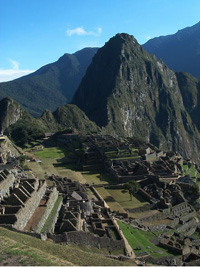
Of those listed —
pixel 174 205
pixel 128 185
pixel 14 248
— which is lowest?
pixel 174 205

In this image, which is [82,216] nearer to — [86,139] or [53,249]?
[53,249]

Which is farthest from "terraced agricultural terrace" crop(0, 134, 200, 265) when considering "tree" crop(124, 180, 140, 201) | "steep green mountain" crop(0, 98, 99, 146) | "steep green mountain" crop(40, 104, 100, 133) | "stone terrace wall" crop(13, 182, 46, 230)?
"steep green mountain" crop(40, 104, 100, 133)

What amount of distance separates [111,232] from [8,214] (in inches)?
347

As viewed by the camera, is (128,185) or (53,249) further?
(128,185)

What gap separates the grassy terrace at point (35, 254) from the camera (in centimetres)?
1524

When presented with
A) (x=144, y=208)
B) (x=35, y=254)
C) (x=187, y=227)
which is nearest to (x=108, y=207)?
(x=144, y=208)

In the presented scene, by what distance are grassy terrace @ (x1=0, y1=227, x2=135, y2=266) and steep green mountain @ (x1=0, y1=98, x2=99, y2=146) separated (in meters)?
66.8

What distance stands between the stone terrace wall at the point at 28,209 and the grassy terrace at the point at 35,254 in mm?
1698

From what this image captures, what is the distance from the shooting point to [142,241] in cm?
2861

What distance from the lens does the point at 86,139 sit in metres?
78.1

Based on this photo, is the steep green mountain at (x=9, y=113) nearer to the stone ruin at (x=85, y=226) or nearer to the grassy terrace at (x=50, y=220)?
the stone ruin at (x=85, y=226)

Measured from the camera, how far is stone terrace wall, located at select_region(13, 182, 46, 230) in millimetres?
21948

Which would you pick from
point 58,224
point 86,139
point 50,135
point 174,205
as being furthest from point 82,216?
point 50,135

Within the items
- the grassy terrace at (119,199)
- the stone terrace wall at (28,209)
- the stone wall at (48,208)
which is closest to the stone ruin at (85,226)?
the stone wall at (48,208)
